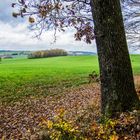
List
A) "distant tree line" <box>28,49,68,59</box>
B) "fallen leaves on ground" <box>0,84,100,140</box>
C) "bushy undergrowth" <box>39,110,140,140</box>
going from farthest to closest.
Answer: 1. "distant tree line" <box>28,49,68,59</box>
2. "fallen leaves on ground" <box>0,84,100,140</box>
3. "bushy undergrowth" <box>39,110,140,140</box>

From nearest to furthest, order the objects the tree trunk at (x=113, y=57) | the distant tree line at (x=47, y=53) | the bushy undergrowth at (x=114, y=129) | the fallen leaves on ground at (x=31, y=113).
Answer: the bushy undergrowth at (x=114, y=129) → the tree trunk at (x=113, y=57) → the fallen leaves on ground at (x=31, y=113) → the distant tree line at (x=47, y=53)

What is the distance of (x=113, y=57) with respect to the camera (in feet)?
32.3

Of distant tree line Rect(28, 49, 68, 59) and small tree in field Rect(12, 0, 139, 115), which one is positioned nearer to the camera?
small tree in field Rect(12, 0, 139, 115)

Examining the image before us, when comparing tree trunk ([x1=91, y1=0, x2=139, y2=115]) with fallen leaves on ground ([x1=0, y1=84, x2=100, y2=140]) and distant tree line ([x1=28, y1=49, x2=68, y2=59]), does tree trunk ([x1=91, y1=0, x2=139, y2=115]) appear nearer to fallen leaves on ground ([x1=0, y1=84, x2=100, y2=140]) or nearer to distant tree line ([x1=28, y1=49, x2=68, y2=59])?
fallen leaves on ground ([x1=0, y1=84, x2=100, y2=140])

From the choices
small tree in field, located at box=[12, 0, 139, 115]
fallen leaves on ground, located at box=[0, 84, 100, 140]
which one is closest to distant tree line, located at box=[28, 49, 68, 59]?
fallen leaves on ground, located at box=[0, 84, 100, 140]

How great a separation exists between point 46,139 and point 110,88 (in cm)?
354

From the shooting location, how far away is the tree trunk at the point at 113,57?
978 centimetres

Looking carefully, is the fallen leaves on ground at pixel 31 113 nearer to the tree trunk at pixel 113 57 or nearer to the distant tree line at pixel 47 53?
the tree trunk at pixel 113 57

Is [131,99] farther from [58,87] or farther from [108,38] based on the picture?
[58,87]

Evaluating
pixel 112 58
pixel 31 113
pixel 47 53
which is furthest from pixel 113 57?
pixel 47 53

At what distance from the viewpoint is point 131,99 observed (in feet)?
33.0

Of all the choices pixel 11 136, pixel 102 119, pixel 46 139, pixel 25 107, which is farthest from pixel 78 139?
pixel 25 107

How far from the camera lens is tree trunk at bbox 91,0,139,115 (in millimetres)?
9781

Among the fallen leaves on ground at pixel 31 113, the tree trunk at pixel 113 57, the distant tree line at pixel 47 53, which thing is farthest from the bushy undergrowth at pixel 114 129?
the distant tree line at pixel 47 53
